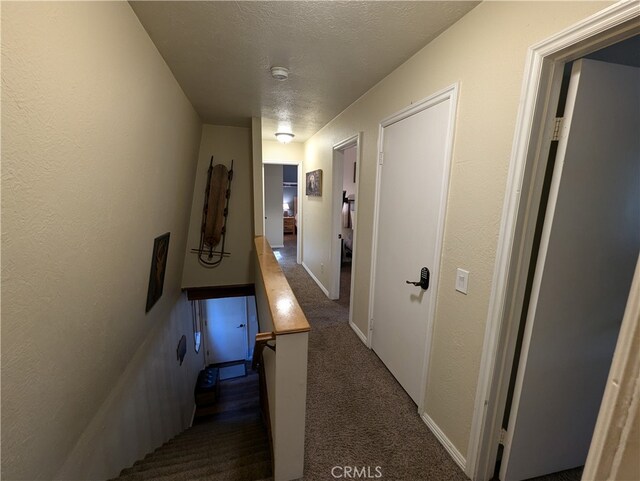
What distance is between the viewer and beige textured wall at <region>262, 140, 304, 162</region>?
16.1 feet

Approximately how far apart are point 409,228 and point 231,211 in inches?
119

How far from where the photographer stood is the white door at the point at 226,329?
582cm

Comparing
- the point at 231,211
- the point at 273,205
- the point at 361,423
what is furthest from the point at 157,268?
the point at 273,205

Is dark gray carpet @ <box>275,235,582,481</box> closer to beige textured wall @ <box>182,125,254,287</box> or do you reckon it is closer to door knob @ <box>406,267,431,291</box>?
door knob @ <box>406,267,431,291</box>

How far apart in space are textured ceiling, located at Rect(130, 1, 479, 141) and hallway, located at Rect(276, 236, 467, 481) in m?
2.34

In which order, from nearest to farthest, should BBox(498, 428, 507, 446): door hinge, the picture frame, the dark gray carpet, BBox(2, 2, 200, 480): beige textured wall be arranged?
1. BBox(2, 2, 200, 480): beige textured wall
2. BBox(498, 428, 507, 446): door hinge
3. the dark gray carpet
4. the picture frame

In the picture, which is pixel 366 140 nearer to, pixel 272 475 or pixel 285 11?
pixel 285 11

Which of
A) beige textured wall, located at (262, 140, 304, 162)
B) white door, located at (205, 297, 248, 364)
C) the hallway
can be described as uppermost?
beige textured wall, located at (262, 140, 304, 162)

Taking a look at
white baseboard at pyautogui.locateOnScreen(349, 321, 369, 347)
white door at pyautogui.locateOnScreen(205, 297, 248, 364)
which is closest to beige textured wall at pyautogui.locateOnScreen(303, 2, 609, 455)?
white baseboard at pyautogui.locateOnScreen(349, 321, 369, 347)

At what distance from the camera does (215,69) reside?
1988 mm

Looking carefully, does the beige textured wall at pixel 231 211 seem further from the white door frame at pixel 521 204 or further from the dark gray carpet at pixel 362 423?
the white door frame at pixel 521 204

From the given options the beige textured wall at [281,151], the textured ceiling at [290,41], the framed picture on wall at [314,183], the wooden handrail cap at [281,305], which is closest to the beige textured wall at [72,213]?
the textured ceiling at [290,41]

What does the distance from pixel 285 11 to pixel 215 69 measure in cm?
88

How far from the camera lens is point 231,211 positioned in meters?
4.18
